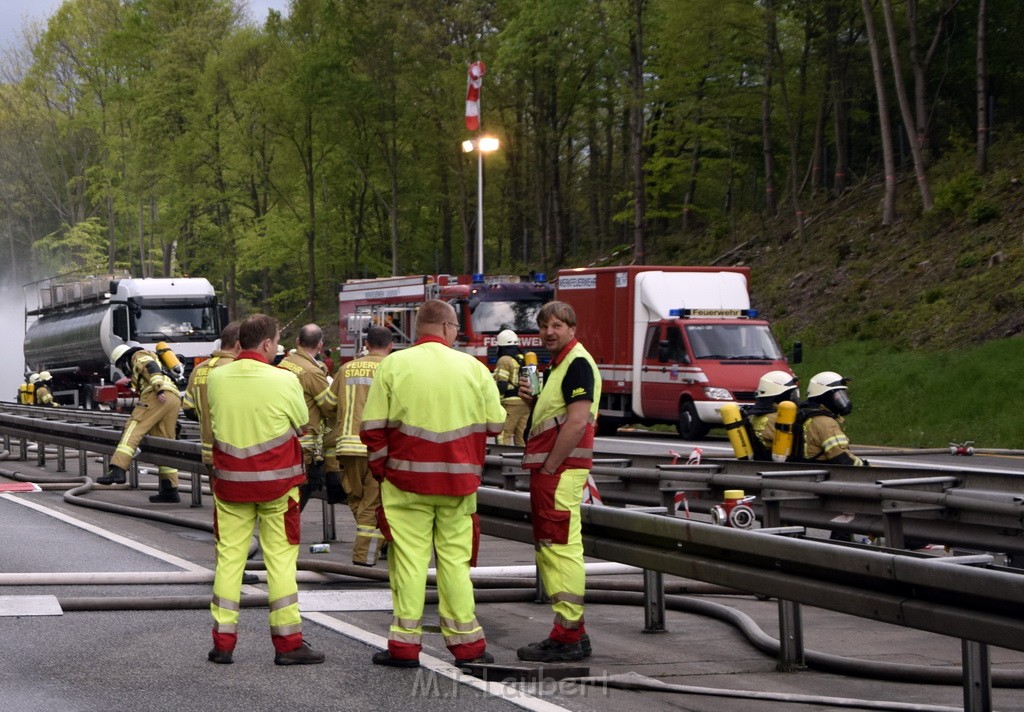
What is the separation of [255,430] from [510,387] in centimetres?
1114

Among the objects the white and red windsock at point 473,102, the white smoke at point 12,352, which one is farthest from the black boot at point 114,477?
the white smoke at point 12,352

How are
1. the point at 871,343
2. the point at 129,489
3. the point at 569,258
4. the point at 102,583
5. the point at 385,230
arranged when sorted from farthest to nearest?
the point at 385,230 → the point at 569,258 → the point at 871,343 → the point at 129,489 → the point at 102,583

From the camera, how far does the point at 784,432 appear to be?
10117 mm

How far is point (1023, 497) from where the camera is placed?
7.91m

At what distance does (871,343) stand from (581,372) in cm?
2475

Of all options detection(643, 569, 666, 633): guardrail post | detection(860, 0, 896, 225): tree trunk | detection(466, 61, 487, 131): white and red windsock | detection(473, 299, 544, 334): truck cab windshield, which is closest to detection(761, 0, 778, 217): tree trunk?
detection(860, 0, 896, 225): tree trunk

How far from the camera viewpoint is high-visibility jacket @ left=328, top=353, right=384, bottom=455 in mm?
10984

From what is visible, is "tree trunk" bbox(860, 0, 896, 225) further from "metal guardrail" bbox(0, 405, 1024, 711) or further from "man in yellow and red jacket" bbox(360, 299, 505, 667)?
"man in yellow and red jacket" bbox(360, 299, 505, 667)

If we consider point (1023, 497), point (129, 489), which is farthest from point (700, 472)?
point (129, 489)

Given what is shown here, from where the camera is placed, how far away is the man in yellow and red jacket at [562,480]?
7.49 m

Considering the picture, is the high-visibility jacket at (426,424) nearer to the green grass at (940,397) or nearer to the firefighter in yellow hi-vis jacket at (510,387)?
the firefighter in yellow hi-vis jacket at (510,387)

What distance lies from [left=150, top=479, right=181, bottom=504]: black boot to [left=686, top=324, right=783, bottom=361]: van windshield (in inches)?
463

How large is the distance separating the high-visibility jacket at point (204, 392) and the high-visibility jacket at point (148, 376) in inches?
43.5

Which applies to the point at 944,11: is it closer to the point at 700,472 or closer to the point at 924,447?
the point at 924,447
